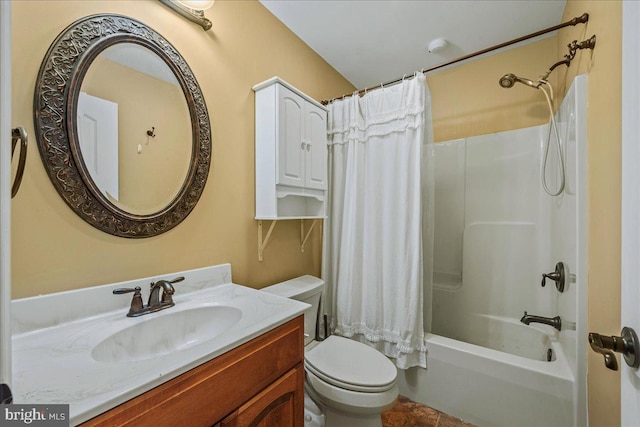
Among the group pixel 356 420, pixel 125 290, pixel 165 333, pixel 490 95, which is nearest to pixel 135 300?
pixel 125 290

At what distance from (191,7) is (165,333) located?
4.65 feet

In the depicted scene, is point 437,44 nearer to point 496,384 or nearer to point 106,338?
point 496,384

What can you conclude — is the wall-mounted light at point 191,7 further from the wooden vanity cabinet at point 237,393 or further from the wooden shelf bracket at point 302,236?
the wooden vanity cabinet at point 237,393

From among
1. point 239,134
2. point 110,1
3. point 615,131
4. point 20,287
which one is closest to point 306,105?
point 239,134

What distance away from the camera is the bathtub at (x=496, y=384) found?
131 cm

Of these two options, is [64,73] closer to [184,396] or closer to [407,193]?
[184,396]

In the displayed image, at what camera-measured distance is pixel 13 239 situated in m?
0.81

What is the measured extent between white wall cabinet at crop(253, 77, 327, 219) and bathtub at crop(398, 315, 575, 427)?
1285 mm

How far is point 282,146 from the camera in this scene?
1.51 metres

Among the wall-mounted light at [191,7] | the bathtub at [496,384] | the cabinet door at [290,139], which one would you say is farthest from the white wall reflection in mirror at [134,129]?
the bathtub at [496,384]

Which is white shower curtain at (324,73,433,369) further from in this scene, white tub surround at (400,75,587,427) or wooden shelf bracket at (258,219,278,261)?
wooden shelf bracket at (258,219,278,261)

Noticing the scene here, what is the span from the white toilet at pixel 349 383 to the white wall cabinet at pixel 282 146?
0.58 metres

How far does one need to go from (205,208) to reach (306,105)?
910mm

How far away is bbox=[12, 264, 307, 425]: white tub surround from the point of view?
55 cm
